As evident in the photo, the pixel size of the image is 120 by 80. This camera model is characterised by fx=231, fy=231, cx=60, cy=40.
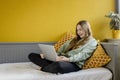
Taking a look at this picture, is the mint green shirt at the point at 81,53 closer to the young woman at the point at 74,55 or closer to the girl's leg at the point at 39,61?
the young woman at the point at 74,55

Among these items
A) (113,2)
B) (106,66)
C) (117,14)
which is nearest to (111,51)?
(106,66)

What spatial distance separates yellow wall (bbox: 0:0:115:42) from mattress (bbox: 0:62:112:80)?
66 cm

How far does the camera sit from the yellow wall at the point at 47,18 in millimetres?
3291

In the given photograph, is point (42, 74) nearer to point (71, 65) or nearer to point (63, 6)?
point (71, 65)

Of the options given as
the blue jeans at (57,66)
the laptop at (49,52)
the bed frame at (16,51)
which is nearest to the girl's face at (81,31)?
the blue jeans at (57,66)

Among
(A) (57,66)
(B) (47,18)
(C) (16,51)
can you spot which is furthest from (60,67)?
(B) (47,18)

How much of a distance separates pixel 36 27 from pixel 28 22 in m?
0.14

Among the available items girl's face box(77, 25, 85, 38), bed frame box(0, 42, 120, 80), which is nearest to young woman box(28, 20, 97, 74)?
girl's face box(77, 25, 85, 38)

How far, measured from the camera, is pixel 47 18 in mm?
3426

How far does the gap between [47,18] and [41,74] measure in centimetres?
114

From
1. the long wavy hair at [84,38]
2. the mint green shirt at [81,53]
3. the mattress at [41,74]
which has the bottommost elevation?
the mattress at [41,74]

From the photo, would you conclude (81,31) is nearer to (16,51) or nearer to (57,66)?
(57,66)

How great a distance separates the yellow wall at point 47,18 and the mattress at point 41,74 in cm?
66

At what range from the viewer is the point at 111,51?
9.32 feet
